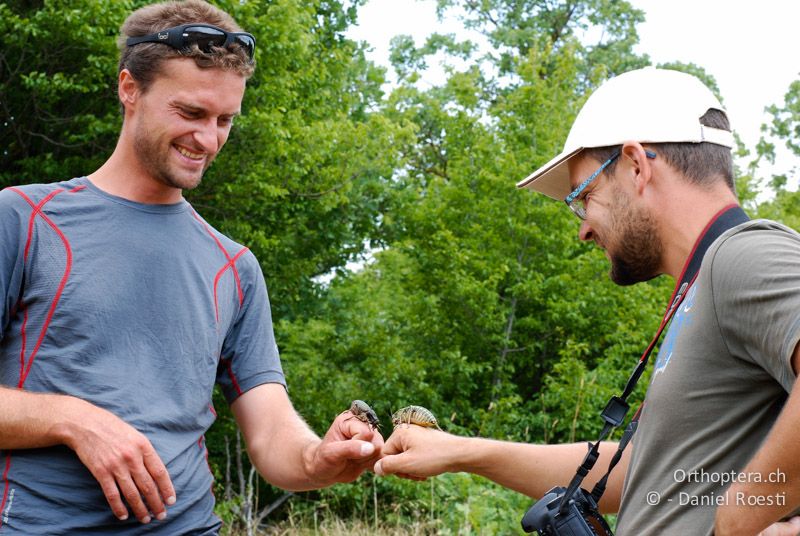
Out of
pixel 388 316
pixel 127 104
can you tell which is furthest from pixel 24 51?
pixel 127 104

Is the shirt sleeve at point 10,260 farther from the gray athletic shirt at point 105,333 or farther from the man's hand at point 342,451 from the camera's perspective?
the man's hand at point 342,451

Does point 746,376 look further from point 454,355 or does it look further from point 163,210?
point 454,355

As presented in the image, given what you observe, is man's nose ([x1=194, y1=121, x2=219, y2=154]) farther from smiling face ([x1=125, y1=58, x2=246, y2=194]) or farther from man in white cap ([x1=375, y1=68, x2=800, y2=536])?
man in white cap ([x1=375, y1=68, x2=800, y2=536])

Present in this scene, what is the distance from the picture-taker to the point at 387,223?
16.0m

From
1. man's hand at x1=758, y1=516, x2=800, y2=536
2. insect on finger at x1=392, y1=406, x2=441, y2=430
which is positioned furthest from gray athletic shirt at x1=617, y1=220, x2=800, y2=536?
insect on finger at x1=392, y1=406, x2=441, y2=430

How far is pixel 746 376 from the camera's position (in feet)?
6.74

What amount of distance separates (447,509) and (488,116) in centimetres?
857

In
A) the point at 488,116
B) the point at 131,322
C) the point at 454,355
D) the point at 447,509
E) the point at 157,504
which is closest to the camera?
the point at 157,504

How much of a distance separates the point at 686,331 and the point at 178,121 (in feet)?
5.91

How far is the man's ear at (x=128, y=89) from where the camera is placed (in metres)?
3.06

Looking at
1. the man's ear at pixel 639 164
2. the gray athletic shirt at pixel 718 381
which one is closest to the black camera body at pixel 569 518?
the gray athletic shirt at pixel 718 381

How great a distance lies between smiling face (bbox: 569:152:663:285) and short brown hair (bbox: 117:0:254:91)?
1256mm

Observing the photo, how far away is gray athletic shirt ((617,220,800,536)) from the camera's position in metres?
1.91

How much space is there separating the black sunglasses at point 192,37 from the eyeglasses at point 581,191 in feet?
4.23
